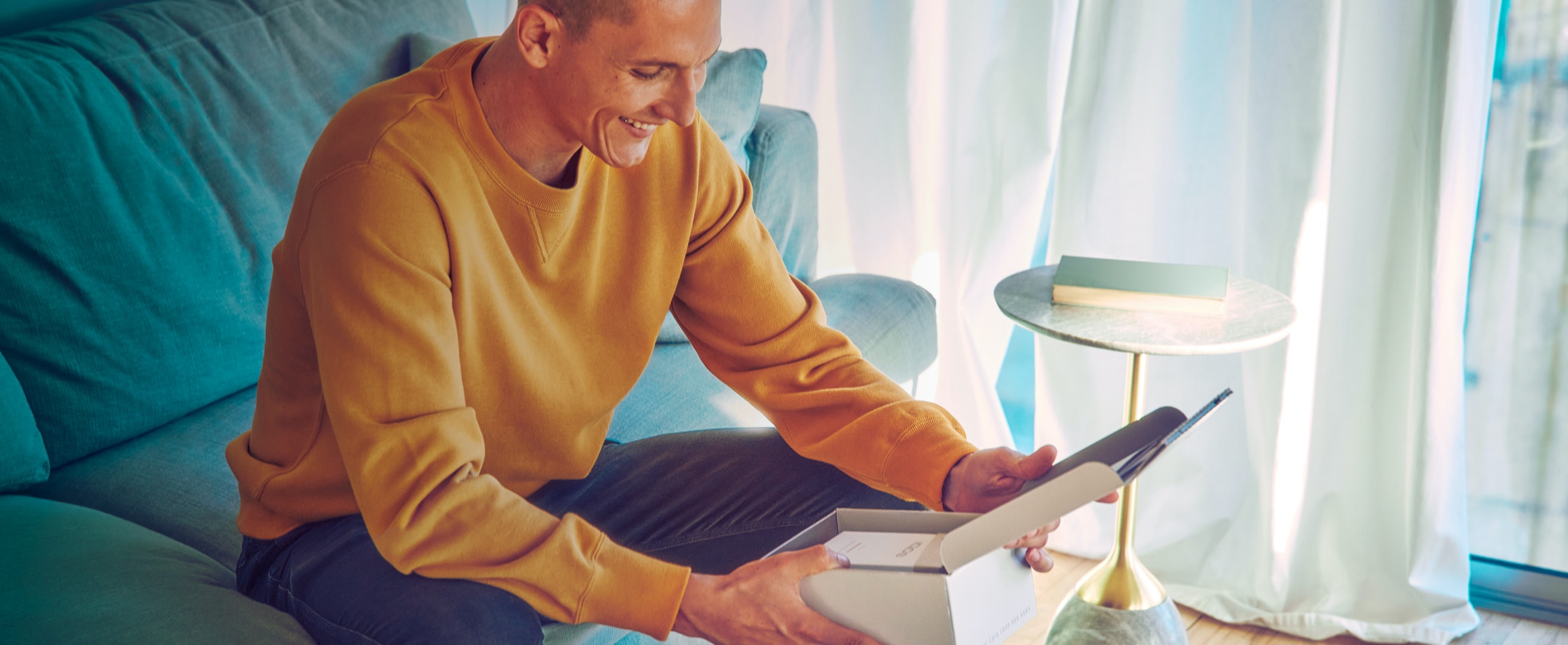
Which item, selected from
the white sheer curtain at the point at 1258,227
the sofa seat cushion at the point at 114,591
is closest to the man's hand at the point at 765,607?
the sofa seat cushion at the point at 114,591

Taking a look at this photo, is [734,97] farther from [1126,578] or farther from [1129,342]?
[1126,578]

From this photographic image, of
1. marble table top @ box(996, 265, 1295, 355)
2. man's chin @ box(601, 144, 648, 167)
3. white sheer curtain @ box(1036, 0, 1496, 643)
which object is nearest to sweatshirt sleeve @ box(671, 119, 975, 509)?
man's chin @ box(601, 144, 648, 167)

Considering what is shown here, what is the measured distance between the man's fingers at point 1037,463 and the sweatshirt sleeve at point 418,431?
0.32 metres

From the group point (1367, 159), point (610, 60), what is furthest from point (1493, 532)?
point (610, 60)

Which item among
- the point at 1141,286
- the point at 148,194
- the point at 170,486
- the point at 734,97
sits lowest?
the point at 170,486

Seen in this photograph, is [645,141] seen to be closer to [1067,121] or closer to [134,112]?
[134,112]

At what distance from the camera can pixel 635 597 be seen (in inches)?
35.2

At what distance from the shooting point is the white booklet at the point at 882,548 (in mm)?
830

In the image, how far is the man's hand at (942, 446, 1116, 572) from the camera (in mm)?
998

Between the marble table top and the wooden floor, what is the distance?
0.50 meters

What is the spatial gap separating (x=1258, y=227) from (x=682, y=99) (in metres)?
1.14

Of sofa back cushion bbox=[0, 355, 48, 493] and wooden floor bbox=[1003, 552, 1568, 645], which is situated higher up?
sofa back cushion bbox=[0, 355, 48, 493]

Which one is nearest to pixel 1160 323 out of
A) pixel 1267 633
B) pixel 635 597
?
pixel 1267 633

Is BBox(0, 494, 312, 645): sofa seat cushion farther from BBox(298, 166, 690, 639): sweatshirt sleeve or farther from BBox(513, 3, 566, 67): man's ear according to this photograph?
BBox(513, 3, 566, 67): man's ear
